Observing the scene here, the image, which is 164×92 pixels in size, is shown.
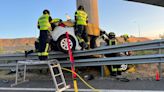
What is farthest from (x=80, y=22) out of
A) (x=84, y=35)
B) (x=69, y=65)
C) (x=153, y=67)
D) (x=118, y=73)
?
(x=153, y=67)

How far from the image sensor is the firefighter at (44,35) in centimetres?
764

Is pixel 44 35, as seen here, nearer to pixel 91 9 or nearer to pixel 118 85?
pixel 118 85

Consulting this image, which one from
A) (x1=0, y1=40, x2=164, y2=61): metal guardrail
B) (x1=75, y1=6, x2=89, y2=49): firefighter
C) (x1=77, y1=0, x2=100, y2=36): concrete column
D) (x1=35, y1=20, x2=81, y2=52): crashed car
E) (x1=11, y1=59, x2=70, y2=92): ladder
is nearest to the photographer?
(x1=11, y1=59, x2=70, y2=92): ladder

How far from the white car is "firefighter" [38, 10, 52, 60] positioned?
19.5 inches

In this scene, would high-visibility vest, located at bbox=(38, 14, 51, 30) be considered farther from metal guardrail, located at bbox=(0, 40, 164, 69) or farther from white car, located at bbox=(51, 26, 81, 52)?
metal guardrail, located at bbox=(0, 40, 164, 69)

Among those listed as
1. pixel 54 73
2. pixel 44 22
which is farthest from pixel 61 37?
pixel 54 73

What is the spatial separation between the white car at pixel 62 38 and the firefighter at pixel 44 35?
50cm

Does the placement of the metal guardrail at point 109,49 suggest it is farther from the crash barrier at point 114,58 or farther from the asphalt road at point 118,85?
the asphalt road at point 118,85

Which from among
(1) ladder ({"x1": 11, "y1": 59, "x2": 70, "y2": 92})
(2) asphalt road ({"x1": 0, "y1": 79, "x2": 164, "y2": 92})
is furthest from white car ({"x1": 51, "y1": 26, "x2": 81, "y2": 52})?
(2) asphalt road ({"x1": 0, "y1": 79, "x2": 164, "y2": 92})

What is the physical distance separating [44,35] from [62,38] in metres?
0.75

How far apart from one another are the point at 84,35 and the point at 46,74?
6.40 ft

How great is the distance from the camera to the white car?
26.7 feet

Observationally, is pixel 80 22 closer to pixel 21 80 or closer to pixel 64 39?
pixel 64 39

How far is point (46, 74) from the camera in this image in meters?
8.96
